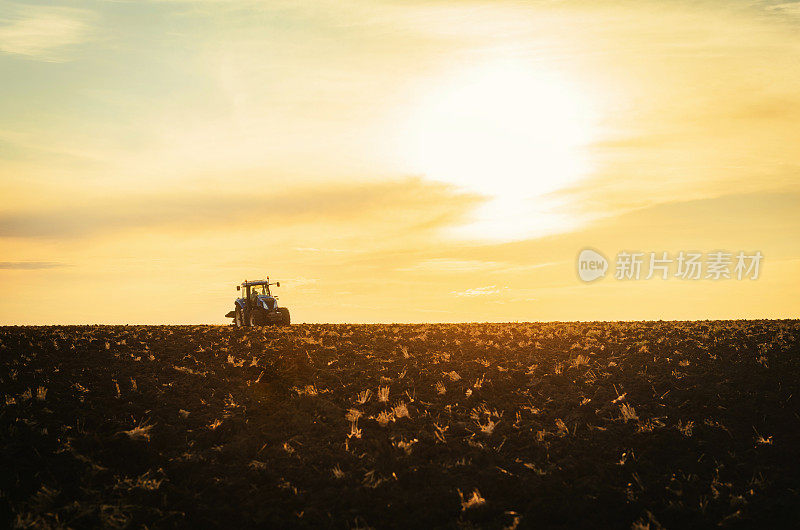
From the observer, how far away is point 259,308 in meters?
33.7

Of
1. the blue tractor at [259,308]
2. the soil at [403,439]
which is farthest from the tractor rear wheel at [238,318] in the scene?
the soil at [403,439]

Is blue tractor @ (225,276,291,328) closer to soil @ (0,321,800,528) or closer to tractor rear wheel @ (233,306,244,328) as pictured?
tractor rear wheel @ (233,306,244,328)

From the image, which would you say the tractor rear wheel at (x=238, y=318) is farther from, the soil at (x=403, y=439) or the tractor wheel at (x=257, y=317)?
the soil at (x=403, y=439)

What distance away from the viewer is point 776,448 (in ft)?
43.0

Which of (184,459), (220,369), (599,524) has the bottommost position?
(599,524)

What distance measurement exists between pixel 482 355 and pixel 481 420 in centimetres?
651

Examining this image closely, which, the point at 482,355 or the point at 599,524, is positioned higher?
the point at 482,355

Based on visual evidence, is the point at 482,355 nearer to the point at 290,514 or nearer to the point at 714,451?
the point at 714,451

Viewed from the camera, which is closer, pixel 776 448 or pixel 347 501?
pixel 347 501

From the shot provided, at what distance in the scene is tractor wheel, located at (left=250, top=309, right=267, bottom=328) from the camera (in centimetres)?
3300

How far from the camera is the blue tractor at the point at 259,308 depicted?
3297 cm

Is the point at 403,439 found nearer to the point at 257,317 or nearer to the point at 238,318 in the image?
the point at 257,317

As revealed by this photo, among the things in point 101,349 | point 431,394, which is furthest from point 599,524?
point 101,349

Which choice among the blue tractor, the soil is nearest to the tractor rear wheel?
the blue tractor
